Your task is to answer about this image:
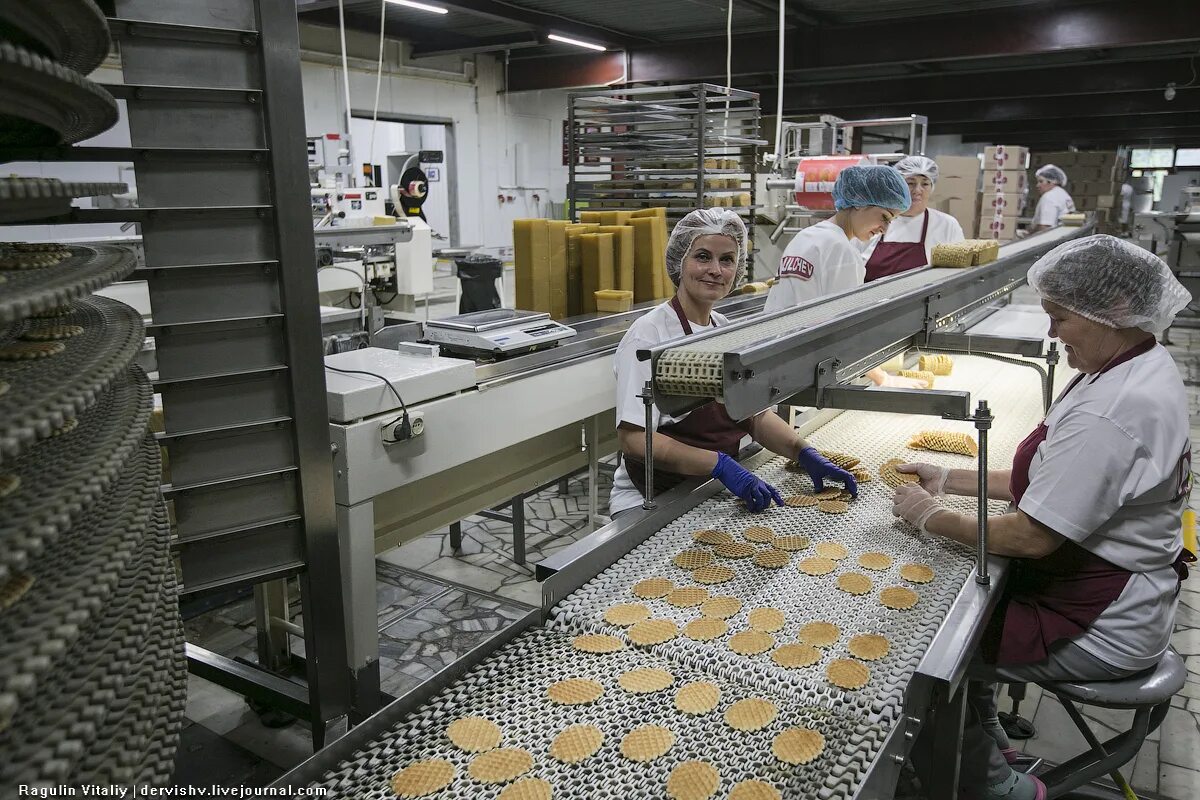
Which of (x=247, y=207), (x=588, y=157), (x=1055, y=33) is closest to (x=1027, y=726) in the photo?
(x=247, y=207)

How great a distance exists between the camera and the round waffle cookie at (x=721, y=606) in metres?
1.53

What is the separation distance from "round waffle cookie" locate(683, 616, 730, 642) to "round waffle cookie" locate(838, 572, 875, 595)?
286 mm

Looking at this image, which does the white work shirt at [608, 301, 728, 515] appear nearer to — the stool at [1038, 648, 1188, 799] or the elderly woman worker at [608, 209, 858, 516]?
the elderly woman worker at [608, 209, 858, 516]

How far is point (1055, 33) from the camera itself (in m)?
7.57

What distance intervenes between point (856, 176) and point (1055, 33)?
5.81 m

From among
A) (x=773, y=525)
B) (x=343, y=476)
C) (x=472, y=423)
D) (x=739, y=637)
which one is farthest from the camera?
(x=472, y=423)

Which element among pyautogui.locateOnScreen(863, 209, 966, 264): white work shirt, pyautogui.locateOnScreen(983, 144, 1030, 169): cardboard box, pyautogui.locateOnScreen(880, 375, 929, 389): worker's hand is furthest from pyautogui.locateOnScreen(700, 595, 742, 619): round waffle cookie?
pyautogui.locateOnScreen(983, 144, 1030, 169): cardboard box

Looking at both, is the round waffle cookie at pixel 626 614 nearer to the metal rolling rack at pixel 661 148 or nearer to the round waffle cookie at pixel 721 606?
the round waffle cookie at pixel 721 606

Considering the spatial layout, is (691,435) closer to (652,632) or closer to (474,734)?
(652,632)

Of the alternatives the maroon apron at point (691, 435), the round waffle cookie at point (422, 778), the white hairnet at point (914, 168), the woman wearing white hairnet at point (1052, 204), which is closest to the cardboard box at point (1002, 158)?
the woman wearing white hairnet at point (1052, 204)

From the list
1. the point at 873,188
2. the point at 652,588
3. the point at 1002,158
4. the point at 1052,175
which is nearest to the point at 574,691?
the point at 652,588

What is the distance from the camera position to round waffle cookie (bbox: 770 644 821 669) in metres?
1.38

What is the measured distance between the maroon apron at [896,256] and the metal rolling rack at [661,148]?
2.44 ft

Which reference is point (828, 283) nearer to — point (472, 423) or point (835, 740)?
point (472, 423)
